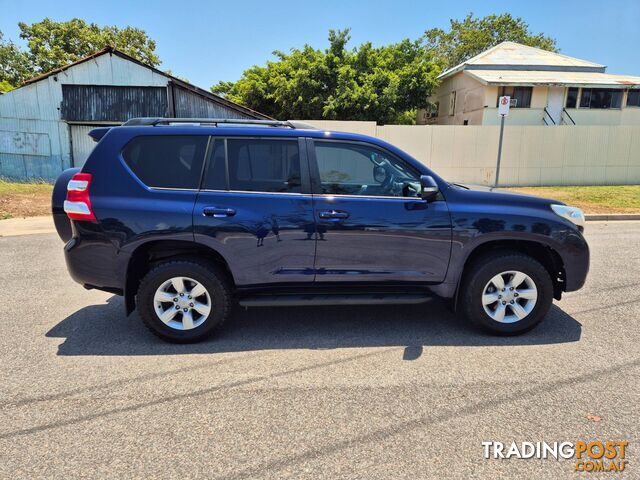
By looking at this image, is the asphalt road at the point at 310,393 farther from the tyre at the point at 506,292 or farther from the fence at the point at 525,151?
the fence at the point at 525,151

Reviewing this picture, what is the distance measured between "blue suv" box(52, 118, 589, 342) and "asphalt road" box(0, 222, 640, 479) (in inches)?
15.7

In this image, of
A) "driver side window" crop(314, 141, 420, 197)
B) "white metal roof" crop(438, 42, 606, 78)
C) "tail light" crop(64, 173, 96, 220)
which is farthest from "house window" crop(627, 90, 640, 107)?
"tail light" crop(64, 173, 96, 220)

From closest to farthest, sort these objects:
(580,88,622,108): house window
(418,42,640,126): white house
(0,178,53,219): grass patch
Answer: (0,178,53,219): grass patch < (418,42,640,126): white house < (580,88,622,108): house window

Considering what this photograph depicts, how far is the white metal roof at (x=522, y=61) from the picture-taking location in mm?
26344

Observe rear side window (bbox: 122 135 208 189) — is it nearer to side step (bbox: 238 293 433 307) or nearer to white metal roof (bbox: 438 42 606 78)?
side step (bbox: 238 293 433 307)

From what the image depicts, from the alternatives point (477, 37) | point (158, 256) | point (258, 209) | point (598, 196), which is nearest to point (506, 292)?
point (258, 209)

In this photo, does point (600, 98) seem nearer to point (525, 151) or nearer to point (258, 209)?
point (525, 151)

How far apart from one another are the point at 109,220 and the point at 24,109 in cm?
1775

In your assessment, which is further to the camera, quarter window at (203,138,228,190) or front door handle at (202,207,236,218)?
quarter window at (203,138,228,190)

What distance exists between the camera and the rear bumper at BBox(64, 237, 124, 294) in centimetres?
377

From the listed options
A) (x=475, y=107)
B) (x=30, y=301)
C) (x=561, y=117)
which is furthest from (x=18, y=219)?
(x=561, y=117)

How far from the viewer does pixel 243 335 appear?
4090mm

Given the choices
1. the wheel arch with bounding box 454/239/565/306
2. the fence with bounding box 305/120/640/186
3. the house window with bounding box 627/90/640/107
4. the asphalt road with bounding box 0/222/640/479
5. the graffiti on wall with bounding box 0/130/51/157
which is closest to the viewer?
the asphalt road with bounding box 0/222/640/479

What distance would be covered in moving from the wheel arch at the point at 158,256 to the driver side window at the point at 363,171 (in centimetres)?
122
